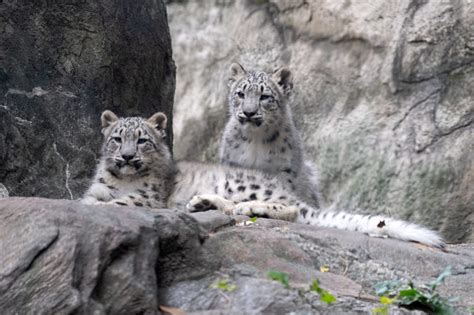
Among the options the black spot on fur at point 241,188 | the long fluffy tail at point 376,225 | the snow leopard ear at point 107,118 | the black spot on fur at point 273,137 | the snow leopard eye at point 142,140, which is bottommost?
the long fluffy tail at point 376,225

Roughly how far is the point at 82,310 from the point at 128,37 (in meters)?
4.84

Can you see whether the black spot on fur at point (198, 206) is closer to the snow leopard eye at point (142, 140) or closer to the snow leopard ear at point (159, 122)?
the snow leopard eye at point (142, 140)

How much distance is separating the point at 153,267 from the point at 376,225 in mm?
2718

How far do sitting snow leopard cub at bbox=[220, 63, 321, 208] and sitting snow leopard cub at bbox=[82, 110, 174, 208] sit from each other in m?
1.18

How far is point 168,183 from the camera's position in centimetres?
829

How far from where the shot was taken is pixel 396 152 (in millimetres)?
11023

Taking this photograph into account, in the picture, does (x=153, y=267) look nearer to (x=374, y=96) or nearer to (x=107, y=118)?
(x=107, y=118)

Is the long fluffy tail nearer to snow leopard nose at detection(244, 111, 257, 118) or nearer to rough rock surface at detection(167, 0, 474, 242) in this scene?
snow leopard nose at detection(244, 111, 257, 118)

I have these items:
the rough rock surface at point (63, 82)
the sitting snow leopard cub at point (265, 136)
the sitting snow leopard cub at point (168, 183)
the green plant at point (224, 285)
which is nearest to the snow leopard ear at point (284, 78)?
the sitting snow leopard cub at point (265, 136)

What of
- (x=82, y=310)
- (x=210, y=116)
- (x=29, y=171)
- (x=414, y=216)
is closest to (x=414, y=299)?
(x=82, y=310)

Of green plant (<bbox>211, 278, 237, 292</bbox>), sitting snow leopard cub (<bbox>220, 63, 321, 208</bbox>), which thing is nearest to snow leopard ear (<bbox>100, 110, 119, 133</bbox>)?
sitting snow leopard cub (<bbox>220, 63, 321, 208</bbox>)

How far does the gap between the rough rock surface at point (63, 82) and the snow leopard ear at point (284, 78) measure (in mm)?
1414

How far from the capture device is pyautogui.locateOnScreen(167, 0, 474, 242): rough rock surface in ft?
34.7

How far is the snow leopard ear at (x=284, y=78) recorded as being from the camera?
389 inches
